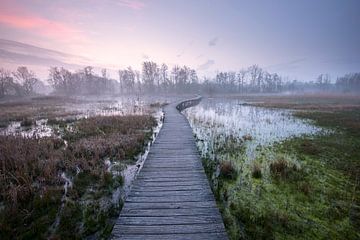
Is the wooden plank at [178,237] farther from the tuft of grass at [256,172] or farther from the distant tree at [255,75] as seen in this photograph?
the distant tree at [255,75]

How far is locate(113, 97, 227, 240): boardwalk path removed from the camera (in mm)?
3504

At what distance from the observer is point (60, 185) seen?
6.06 metres

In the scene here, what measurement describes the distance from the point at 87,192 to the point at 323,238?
6.24m

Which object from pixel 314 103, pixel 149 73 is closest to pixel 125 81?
pixel 149 73

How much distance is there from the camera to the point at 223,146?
10203 millimetres

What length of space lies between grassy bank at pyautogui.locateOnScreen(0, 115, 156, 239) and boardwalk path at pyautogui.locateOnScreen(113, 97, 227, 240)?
2.64 feet

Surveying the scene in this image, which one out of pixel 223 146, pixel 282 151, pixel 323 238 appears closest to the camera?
pixel 323 238

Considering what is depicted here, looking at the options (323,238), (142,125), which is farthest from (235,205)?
(142,125)

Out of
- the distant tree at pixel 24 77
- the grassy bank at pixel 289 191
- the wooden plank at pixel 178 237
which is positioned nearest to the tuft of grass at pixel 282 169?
the grassy bank at pixel 289 191

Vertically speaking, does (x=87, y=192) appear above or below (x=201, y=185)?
below

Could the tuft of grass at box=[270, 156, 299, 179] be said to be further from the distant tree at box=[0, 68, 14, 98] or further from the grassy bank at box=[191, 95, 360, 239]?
the distant tree at box=[0, 68, 14, 98]

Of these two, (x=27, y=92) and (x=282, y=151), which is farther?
(x=27, y=92)

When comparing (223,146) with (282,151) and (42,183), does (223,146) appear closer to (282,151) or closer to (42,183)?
(282,151)

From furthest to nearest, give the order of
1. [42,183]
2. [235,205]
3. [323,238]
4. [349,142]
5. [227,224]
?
[349,142], [42,183], [235,205], [227,224], [323,238]
